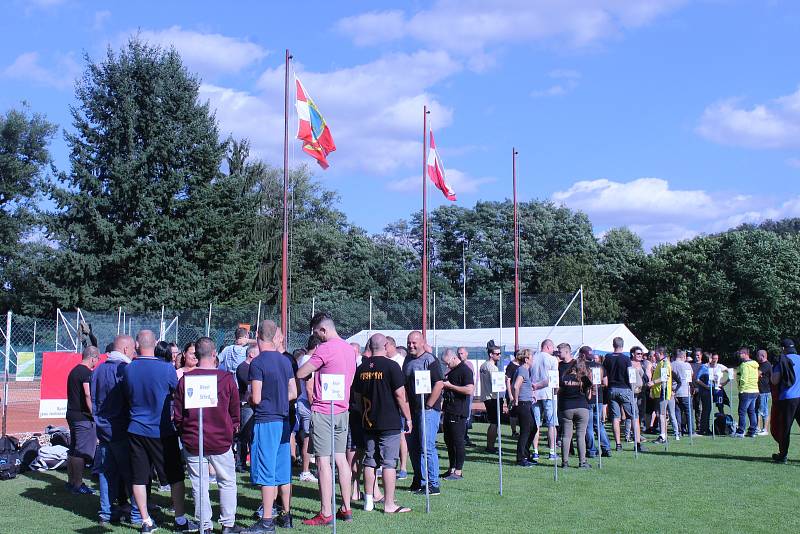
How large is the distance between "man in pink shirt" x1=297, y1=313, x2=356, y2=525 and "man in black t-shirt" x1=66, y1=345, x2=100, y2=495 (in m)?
3.38

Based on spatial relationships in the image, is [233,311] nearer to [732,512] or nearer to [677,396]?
[677,396]

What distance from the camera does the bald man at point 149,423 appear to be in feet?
26.3

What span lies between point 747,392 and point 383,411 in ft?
40.2

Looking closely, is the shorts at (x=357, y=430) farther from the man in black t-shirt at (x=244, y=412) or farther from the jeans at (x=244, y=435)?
the jeans at (x=244, y=435)

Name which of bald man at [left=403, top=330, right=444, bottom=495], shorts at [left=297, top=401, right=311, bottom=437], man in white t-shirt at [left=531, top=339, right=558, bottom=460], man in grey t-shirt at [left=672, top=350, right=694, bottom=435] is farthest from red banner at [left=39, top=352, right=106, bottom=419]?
man in grey t-shirt at [left=672, top=350, right=694, bottom=435]

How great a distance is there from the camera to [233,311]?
30141mm

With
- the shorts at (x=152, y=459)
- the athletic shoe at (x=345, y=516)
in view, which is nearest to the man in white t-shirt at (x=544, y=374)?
the athletic shoe at (x=345, y=516)

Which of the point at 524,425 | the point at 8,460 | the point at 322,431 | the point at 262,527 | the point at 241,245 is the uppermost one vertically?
the point at 241,245

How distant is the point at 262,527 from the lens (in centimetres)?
800

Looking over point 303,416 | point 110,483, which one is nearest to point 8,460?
point 110,483

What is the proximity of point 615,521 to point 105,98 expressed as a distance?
4194 centimetres

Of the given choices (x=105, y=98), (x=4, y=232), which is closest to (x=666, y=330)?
(x=105, y=98)

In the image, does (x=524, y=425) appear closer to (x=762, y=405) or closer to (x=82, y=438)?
(x=82, y=438)

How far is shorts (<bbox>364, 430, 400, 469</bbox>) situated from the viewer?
901 centimetres
